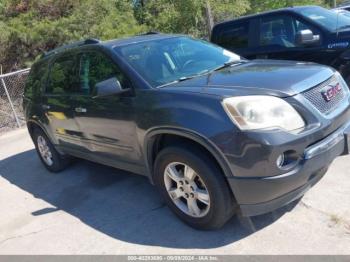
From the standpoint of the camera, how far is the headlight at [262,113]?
10.8 feet

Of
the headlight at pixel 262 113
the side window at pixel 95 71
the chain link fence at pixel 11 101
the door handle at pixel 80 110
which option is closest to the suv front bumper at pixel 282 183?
the headlight at pixel 262 113

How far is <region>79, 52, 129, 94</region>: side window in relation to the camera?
4.40 meters

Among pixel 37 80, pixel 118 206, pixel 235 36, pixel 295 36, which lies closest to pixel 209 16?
pixel 235 36

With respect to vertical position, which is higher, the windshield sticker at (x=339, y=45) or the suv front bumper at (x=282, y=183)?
the windshield sticker at (x=339, y=45)

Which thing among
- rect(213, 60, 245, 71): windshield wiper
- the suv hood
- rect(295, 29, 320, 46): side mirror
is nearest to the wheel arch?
the suv hood

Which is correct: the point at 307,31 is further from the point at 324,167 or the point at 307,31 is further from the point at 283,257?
the point at 283,257

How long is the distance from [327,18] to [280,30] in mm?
725

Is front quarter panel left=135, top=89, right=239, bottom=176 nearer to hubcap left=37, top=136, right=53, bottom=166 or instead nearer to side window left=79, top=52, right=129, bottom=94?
side window left=79, top=52, right=129, bottom=94

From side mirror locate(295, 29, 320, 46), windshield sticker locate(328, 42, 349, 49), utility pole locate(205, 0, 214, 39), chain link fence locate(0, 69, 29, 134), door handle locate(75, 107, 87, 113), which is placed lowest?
chain link fence locate(0, 69, 29, 134)

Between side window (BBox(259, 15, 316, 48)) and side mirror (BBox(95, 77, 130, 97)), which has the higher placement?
side mirror (BBox(95, 77, 130, 97))

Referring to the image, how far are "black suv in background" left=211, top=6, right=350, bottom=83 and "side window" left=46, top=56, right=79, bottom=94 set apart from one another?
317 centimetres

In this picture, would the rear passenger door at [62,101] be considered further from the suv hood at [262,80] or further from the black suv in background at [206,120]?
the suv hood at [262,80]

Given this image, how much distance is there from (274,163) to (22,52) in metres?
11.9

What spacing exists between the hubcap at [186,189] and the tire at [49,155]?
8.89ft
